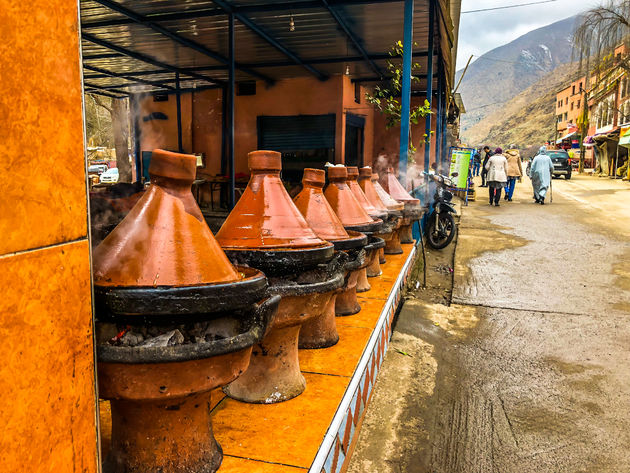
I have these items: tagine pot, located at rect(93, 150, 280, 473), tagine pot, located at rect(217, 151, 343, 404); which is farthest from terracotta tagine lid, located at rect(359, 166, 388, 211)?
tagine pot, located at rect(93, 150, 280, 473)

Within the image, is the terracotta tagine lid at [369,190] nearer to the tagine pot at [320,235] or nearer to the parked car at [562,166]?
the tagine pot at [320,235]

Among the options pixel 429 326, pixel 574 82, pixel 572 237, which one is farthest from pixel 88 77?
pixel 574 82

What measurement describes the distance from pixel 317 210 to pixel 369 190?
5.90 feet

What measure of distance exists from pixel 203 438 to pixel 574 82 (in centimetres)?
7328

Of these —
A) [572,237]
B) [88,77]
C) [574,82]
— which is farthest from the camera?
[574,82]

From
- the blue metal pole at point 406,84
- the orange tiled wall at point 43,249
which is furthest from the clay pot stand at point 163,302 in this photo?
the blue metal pole at point 406,84

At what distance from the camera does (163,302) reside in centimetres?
122

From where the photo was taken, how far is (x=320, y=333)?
2.70 meters

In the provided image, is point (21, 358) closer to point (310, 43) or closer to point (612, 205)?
point (310, 43)

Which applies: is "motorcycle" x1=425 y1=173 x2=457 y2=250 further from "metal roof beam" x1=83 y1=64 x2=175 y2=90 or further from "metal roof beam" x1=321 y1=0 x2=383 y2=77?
"metal roof beam" x1=83 y1=64 x2=175 y2=90

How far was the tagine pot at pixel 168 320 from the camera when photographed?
122 cm

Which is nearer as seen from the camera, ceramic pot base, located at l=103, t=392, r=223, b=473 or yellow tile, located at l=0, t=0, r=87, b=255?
yellow tile, located at l=0, t=0, r=87, b=255

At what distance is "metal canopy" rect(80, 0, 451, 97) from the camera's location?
6.37m

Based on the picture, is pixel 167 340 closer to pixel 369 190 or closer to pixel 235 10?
pixel 369 190
